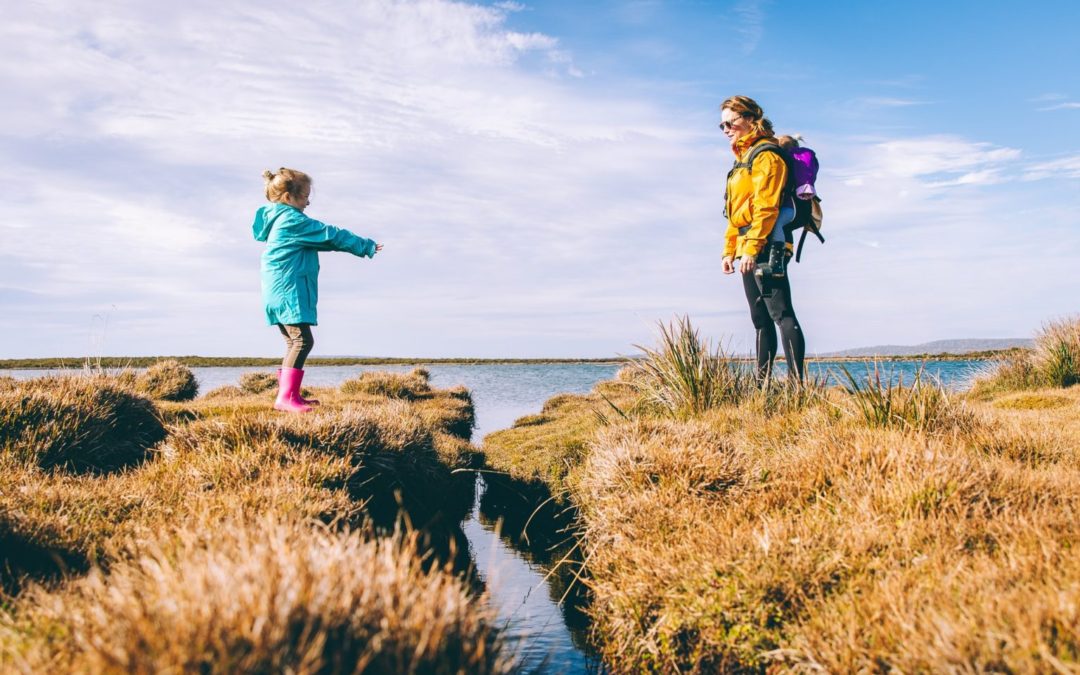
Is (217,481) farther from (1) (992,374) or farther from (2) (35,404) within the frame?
(1) (992,374)

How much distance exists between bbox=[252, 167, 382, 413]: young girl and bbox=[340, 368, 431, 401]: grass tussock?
20.4 feet

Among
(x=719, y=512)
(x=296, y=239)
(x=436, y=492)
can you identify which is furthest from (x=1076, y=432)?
(x=296, y=239)

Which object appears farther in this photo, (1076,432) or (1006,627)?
(1076,432)

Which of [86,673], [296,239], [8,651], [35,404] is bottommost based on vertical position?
[8,651]

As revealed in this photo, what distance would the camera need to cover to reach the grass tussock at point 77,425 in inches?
207

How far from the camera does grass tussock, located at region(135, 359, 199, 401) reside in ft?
52.1

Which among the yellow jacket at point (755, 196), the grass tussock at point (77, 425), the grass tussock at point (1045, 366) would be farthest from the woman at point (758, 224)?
the grass tussock at point (1045, 366)

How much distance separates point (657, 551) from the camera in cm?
385

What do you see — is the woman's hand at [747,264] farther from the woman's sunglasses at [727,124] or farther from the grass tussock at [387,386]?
the grass tussock at [387,386]

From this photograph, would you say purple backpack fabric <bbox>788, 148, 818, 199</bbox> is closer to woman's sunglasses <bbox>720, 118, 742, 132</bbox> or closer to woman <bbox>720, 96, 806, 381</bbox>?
woman <bbox>720, 96, 806, 381</bbox>

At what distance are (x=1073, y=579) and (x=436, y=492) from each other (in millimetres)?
5085

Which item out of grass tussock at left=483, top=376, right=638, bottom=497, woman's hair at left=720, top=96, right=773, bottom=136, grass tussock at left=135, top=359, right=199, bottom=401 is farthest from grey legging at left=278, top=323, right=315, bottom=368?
grass tussock at left=135, top=359, right=199, bottom=401

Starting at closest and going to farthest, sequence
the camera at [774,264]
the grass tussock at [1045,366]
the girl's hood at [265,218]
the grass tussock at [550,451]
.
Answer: the camera at [774,264] → the grass tussock at [550,451] → the girl's hood at [265,218] → the grass tussock at [1045,366]

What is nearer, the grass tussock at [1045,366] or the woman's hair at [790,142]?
the woman's hair at [790,142]
